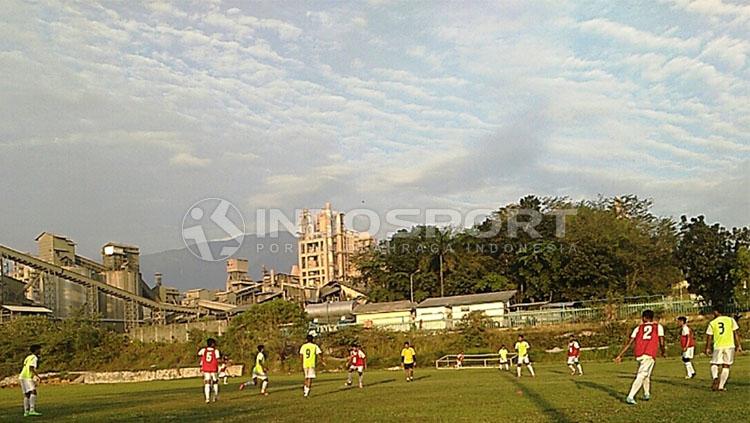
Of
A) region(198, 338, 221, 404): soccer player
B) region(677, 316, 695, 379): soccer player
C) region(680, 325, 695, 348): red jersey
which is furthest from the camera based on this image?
region(680, 325, 695, 348): red jersey

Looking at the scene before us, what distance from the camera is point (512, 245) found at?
267 feet

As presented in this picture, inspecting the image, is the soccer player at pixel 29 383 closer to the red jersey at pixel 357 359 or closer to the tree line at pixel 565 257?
the red jersey at pixel 357 359

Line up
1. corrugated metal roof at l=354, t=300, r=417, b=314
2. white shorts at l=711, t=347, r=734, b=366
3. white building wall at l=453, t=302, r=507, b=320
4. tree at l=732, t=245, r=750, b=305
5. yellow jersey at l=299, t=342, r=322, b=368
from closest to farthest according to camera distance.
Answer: white shorts at l=711, t=347, r=734, b=366
yellow jersey at l=299, t=342, r=322, b=368
tree at l=732, t=245, r=750, b=305
white building wall at l=453, t=302, r=507, b=320
corrugated metal roof at l=354, t=300, r=417, b=314

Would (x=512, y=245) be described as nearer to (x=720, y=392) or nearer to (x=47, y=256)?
(x=47, y=256)

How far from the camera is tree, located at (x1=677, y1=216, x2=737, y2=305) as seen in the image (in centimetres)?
5925

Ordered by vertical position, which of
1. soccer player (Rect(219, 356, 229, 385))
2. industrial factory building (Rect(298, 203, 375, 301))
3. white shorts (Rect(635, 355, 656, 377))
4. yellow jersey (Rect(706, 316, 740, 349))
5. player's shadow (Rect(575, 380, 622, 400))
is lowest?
soccer player (Rect(219, 356, 229, 385))

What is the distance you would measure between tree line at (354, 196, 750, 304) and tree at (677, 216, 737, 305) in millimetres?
79

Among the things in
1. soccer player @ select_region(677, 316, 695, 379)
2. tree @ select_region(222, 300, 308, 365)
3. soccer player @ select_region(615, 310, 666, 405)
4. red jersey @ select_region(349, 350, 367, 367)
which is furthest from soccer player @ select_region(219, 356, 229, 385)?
soccer player @ select_region(615, 310, 666, 405)

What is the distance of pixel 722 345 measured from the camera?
1912 centimetres

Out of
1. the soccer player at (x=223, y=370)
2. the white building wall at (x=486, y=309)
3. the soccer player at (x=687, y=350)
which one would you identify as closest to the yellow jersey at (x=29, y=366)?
the soccer player at (x=223, y=370)

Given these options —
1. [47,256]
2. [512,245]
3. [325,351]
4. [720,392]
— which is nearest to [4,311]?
[47,256]

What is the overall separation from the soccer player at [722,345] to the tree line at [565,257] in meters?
41.3

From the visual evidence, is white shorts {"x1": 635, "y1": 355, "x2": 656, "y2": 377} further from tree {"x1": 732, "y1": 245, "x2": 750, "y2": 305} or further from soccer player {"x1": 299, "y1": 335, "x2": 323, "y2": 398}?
tree {"x1": 732, "y1": 245, "x2": 750, "y2": 305}

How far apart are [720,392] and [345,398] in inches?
442
